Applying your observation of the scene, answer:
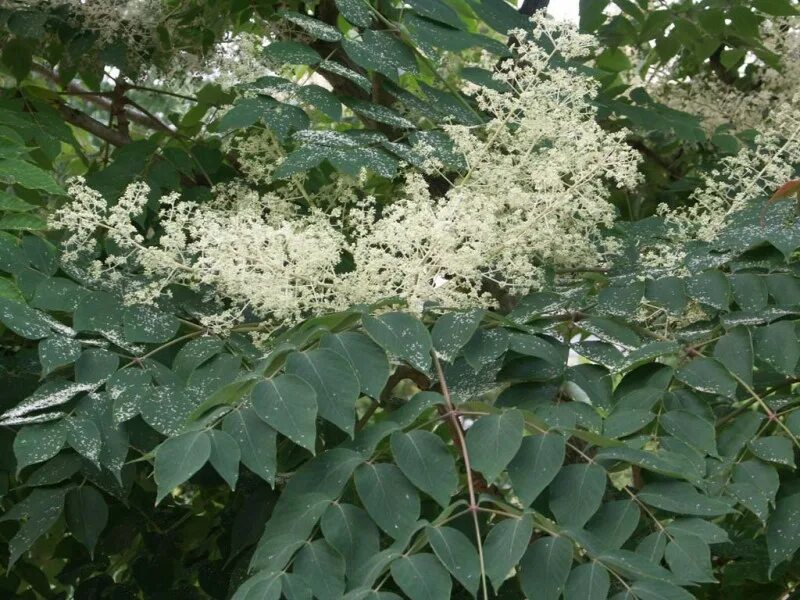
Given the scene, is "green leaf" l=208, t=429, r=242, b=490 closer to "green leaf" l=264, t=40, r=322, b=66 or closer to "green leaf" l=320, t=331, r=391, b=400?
"green leaf" l=320, t=331, r=391, b=400

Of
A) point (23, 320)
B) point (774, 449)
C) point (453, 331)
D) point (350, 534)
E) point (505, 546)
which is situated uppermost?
point (774, 449)

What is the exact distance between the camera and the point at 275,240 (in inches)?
88.0

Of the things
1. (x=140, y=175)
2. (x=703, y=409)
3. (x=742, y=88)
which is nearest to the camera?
(x=703, y=409)

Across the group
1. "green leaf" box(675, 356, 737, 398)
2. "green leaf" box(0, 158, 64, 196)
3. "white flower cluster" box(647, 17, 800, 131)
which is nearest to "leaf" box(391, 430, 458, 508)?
"green leaf" box(675, 356, 737, 398)

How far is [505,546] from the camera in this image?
1683 mm

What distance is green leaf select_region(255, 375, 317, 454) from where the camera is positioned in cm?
180

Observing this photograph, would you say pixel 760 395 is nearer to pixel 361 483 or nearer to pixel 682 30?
pixel 361 483

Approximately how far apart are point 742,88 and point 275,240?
2.21m

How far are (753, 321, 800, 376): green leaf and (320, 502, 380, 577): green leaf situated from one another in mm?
760

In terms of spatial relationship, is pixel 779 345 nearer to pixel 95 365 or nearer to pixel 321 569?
pixel 321 569

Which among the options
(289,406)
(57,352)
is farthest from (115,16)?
(289,406)

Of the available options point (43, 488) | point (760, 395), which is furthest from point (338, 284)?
point (760, 395)

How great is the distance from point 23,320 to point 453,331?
749 millimetres

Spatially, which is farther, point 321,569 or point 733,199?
point 733,199
